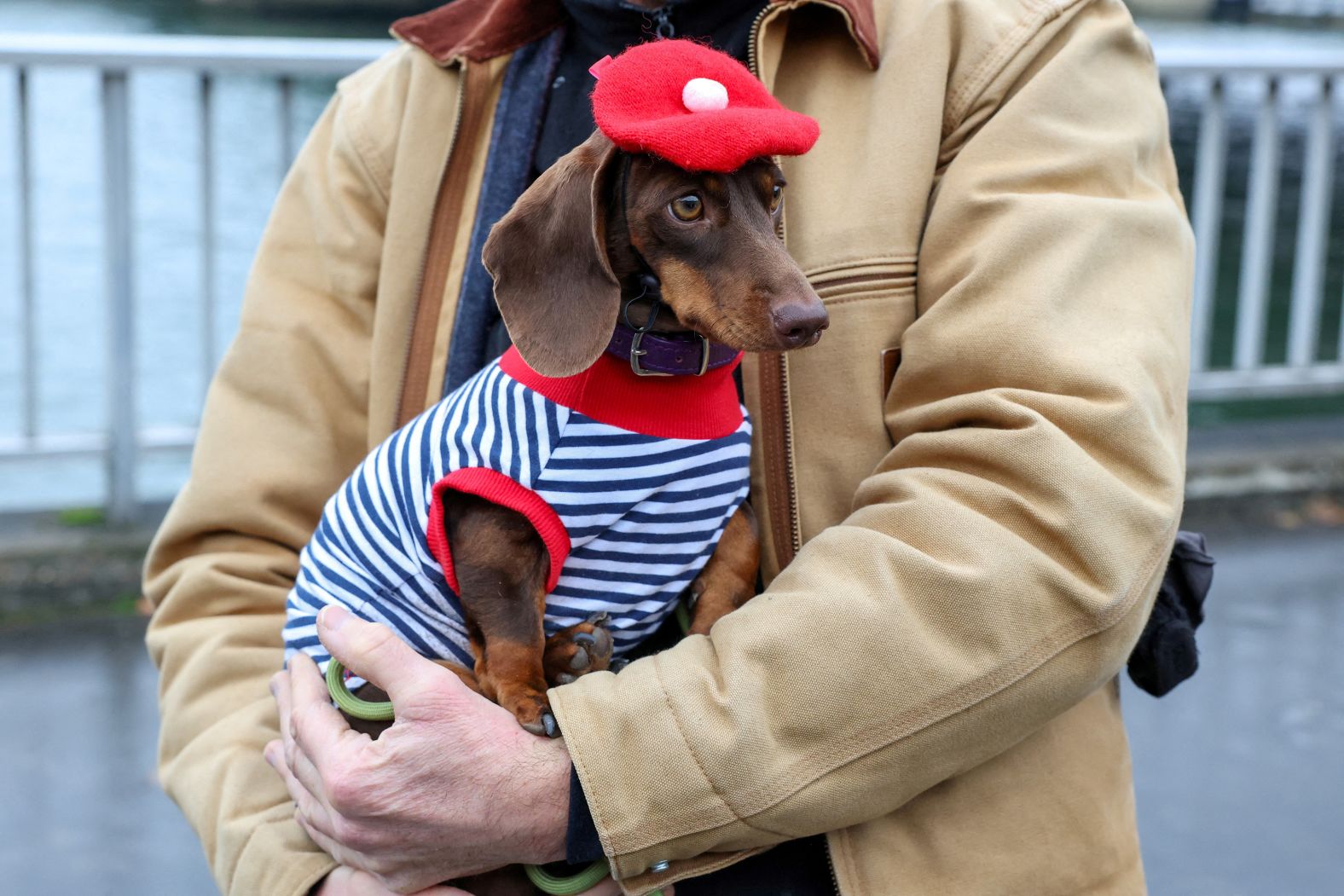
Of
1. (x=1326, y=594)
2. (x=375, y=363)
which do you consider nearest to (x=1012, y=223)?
(x=375, y=363)

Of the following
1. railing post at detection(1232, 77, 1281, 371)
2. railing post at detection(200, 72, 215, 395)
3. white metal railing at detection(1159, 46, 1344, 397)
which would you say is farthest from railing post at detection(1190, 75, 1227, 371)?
railing post at detection(200, 72, 215, 395)

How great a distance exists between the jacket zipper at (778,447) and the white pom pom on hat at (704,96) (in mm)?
247

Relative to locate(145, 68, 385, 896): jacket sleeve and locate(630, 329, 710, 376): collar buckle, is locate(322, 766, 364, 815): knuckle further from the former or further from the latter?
locate(630, 329, 710, 376): collar buckle

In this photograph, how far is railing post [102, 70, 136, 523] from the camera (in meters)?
3.85

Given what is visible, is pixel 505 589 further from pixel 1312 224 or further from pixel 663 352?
pixel 1312 224

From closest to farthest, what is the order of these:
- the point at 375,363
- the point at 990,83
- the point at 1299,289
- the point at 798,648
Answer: the point at 798,648, the point at 990,83, the point at 375,363, the point at 1299,289

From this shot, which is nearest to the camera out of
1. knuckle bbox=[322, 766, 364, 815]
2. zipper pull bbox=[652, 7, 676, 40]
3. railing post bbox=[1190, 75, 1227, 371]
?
knuckle bbox=[322, 766, 364, 815]

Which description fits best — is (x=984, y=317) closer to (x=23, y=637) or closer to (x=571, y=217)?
(x=571, y=217)

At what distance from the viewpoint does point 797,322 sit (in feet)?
4.50

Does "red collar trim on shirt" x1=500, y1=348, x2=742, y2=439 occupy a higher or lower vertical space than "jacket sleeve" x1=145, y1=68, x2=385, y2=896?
higher

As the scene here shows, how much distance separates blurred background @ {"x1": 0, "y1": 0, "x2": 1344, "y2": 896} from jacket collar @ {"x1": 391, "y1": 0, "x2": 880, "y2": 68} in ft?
5.74

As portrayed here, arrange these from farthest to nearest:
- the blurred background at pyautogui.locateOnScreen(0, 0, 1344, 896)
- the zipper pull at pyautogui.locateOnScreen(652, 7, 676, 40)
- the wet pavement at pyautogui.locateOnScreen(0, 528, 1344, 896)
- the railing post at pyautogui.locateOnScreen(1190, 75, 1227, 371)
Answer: the railing post at pyautogui.locateOnScreen(1190, 75, 1227, 371)
the blurred background at pyautogui.locateOnScreen(0, 0, 1344, 896)
the wet pavement at pyautogui.locateOnScreen(0, 528, 1344, 896)
the zipper pull at pyautogui.locateOnScreen(652, 7, 676, 40)

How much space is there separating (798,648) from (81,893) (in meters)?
1.93

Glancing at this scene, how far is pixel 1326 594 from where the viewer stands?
400 centimetres
